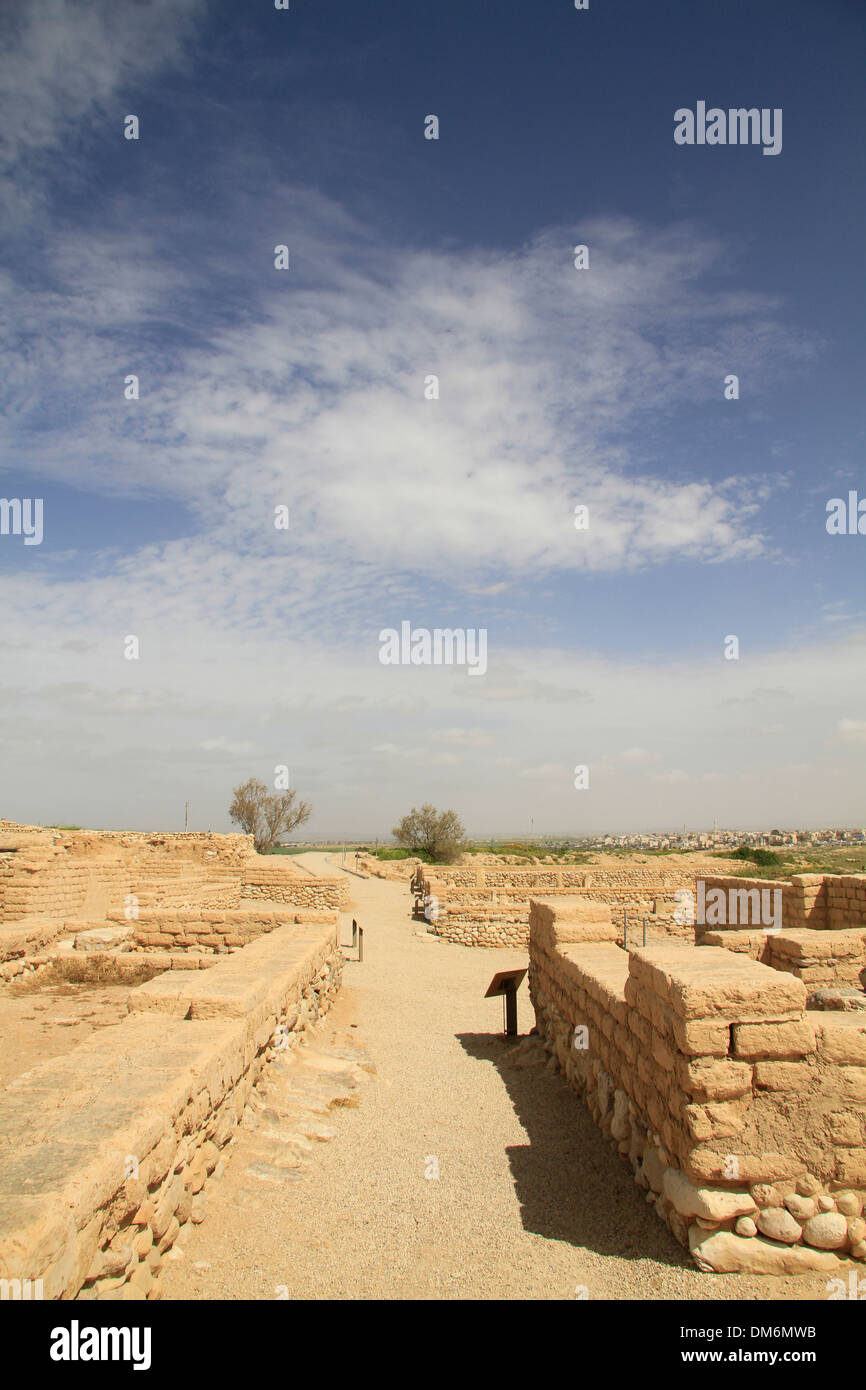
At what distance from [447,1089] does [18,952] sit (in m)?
6.26

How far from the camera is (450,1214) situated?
169 inches

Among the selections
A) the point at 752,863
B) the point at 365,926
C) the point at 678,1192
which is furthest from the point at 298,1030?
the point at 752,863

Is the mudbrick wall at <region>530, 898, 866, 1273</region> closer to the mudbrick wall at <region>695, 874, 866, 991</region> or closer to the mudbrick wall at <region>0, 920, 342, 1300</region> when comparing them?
the mudbrick wall at <region>695, 874, 866, 991</region>

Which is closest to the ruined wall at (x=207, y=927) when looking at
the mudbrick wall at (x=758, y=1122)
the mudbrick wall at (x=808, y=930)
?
the mudbrick wall at (x=808, y=930)

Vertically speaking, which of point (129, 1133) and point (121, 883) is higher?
point (129, 1133)

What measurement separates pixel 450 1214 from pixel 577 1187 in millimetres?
840

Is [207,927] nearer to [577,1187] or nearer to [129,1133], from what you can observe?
[577,1187]

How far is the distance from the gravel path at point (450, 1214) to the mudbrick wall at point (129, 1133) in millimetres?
313

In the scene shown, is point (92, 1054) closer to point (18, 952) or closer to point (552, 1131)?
point (552, 1131)

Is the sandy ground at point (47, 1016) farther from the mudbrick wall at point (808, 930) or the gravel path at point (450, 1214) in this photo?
the mudbrick wall at point (808, 930)

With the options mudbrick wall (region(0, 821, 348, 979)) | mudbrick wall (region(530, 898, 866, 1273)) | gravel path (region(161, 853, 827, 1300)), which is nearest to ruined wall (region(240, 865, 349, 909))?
mudbrick wall (region(0, 821, 348, 979))

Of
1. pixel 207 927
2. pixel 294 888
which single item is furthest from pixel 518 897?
pixel 207 927
